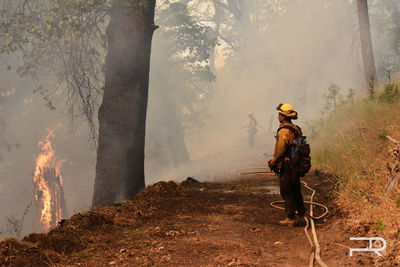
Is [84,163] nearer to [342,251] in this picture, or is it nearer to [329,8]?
[329,8]

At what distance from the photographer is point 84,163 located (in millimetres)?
27859

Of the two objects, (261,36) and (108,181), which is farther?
(261,36)

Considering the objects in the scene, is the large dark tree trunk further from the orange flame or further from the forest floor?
the orange flame

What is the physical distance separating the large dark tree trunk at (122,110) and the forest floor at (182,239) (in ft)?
4.69

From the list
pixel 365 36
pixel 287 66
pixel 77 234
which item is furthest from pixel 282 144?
pixel 287 66

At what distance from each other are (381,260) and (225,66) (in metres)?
47.5

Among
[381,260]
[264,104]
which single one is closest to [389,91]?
[381,260]

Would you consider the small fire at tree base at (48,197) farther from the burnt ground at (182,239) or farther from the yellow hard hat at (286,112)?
the yellow hard hat at (286,112)

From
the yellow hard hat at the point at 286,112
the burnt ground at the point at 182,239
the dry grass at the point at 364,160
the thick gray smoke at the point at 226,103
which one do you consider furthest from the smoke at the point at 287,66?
the yellow hard hat at the point at 286,112

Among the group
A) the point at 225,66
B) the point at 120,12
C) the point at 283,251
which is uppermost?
the point at 225,66

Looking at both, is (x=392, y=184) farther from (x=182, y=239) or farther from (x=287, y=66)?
(x=287, y=66)

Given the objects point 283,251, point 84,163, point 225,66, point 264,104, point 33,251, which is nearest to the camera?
point 33,251

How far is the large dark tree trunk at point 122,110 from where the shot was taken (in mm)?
8406

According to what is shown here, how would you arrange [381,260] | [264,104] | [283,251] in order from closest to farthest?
[381,260] < [283,251] < [264,104]
